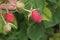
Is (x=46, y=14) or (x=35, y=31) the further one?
(x=35, y=31)

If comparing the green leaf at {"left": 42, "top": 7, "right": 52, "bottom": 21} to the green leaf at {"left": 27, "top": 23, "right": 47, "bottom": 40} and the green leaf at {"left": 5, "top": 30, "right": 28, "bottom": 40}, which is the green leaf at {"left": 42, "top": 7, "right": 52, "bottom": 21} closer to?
the green leaf at {"left": 27, "top": 23, "right": 47, "bottom": 40}

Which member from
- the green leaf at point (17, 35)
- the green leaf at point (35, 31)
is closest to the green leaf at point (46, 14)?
the green leaf at point (35, 31)

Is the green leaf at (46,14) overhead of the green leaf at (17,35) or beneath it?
overhead

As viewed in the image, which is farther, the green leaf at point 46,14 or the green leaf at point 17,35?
the green leaf at point 17,35

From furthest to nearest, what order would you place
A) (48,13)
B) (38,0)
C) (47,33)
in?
(47,33), (48,13), (38,0)

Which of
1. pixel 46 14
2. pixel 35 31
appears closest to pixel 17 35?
pixel 35 31

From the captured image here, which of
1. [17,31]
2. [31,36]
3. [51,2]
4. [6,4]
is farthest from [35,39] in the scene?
[6,4]

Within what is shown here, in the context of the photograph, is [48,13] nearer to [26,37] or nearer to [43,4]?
[43,4]

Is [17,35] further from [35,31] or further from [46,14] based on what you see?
[46,14]

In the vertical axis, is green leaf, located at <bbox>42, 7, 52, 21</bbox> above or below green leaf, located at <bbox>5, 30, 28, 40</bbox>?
above

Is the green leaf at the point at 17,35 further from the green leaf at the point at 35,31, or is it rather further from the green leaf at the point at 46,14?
the green leaf at the point at 46,14

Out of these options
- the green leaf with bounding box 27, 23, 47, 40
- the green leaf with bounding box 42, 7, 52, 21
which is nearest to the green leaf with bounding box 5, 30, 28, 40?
the green leaf with bounding box 27, 23, 47, 40
